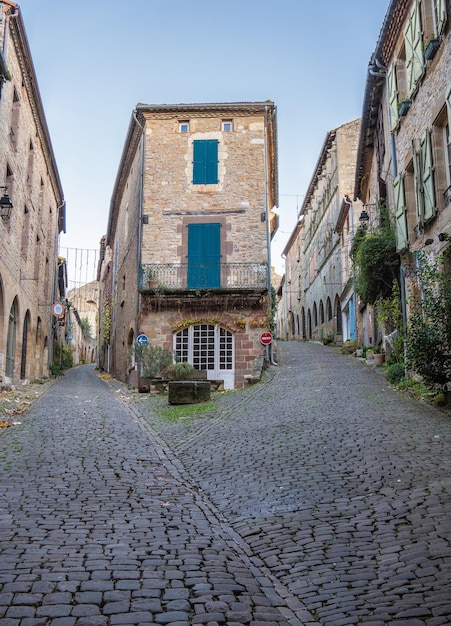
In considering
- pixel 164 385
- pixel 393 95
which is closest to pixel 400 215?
pixel 393 95

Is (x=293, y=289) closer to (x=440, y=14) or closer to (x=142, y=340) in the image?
(x=142, y=340)

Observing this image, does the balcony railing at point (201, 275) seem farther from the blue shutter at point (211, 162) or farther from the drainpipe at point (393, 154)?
the drainpipe at point (393, 154)

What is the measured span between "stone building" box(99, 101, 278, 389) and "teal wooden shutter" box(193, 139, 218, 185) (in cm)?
4

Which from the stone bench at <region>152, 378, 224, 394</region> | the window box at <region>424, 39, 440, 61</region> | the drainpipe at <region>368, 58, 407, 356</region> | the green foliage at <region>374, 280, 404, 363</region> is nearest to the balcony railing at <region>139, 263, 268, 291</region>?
the stone bench at <region>152, 378, 224, 394</region>

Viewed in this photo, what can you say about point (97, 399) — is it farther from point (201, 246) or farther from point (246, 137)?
point (246, 137)

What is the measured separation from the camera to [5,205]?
49.7 feet

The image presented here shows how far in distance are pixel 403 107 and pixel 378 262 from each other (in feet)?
13.2

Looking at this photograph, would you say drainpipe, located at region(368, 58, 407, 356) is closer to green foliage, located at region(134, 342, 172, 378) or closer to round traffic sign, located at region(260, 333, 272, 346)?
round traffic sign, located at region(260, 333, 272, 346)

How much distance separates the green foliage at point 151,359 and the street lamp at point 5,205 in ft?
18.6

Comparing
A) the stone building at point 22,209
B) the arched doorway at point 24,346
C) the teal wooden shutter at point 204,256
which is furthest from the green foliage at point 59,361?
the teal wooden shutter at point 204,256

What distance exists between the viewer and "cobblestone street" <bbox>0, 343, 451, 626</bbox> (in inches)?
144

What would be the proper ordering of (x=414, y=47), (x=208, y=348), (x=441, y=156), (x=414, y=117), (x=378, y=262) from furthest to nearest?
(x=208, y=348) < (x=378, y=262) < (x=414, y=117) < (x=414, y=47) < (x=441, y=156)

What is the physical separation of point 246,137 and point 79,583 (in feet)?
64.9

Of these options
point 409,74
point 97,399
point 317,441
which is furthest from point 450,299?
point 97,399
